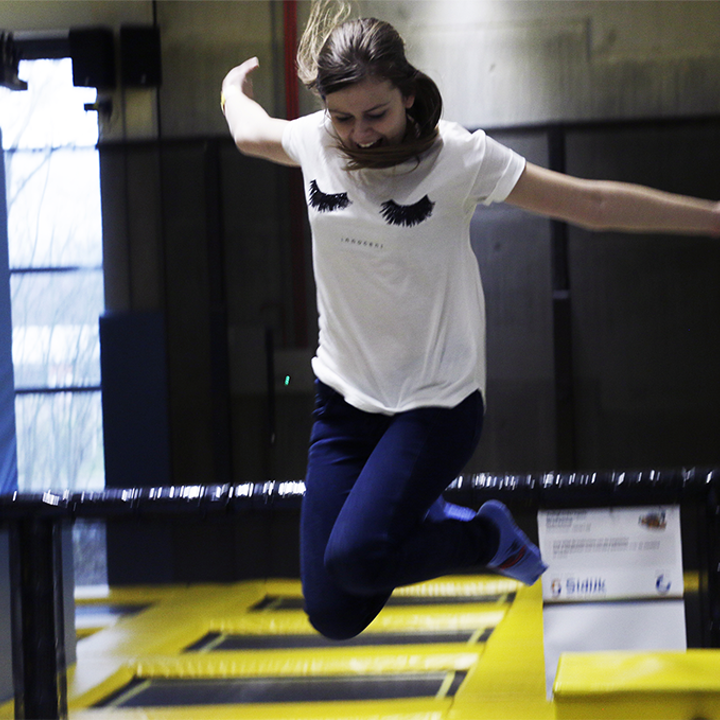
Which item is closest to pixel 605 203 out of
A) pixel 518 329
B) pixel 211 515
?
pixel 211 515

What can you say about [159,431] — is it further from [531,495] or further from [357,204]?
[357,204]

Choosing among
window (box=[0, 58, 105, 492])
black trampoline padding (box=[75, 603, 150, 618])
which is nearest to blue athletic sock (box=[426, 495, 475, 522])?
black trampoline padding (box=[75, 603, 150, 618])

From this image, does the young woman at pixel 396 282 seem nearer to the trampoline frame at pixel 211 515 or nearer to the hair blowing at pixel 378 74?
the hair blowing at pixel 378 74

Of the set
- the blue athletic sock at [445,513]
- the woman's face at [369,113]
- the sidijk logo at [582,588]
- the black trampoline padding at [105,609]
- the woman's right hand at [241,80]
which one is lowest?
the black trampoline padding at [105,609]

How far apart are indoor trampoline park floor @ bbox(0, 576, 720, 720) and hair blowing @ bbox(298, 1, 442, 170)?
90 cm

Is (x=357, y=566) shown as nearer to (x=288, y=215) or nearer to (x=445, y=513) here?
(x=445, y=513)

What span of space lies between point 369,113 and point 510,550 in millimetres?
756

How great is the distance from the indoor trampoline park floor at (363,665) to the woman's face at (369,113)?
36.5 inches

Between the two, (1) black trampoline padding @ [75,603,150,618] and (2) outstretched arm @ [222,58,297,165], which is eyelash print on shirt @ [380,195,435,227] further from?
(1) black trampoline padding @ [75,603,150,618]

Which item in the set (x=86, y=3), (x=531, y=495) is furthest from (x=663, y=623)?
(x=86, y=3)

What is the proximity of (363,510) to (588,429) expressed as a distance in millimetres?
3001

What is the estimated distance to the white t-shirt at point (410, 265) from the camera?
4.14 ft

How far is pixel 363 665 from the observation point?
2.56 meters

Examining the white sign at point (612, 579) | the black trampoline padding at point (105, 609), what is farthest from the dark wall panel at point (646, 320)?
the white sign at point (612, 579)
